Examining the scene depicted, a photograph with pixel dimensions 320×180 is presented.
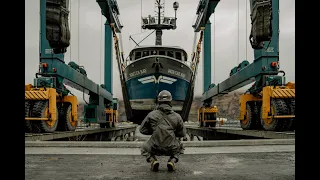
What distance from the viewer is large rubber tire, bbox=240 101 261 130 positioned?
1595 centimetres

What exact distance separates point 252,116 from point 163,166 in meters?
10.6

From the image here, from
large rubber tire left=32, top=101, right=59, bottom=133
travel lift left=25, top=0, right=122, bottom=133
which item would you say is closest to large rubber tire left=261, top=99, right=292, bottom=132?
travel lift left=25, top=0, right=122, bottom=133

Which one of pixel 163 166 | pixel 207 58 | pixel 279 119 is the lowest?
pixel 163 166

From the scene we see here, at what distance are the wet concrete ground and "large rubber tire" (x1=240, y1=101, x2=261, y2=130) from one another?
803cm

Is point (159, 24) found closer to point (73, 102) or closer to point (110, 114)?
point (110, 114)

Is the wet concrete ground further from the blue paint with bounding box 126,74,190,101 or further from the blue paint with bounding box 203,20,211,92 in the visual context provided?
the blue paint with bounding box 203,20,211,92

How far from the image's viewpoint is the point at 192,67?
21359 millimetres

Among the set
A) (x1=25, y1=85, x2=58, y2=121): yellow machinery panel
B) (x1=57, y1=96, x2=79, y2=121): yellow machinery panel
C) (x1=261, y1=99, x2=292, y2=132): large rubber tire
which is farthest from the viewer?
(x1=57, y1=96, x2=79, y2=121): yellow machinery panel

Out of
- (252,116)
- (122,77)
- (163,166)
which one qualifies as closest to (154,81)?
(122,77)

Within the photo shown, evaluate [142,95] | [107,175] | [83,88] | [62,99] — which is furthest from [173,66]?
[107,175]

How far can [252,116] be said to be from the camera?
1611 cm

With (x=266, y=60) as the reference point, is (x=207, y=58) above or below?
above
